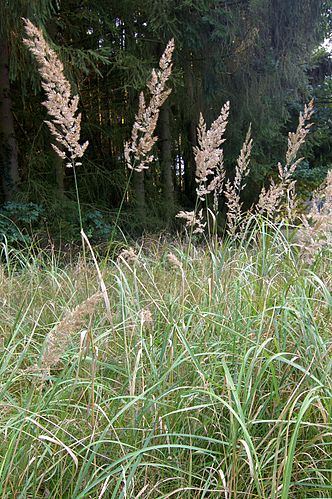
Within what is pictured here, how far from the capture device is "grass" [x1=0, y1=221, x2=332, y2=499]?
1043 millimetres

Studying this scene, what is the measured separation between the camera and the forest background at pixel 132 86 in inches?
226

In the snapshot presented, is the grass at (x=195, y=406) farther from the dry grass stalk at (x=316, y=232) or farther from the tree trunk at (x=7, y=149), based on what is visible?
the tree trunk at (x=7, y=149)

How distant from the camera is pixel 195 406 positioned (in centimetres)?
113

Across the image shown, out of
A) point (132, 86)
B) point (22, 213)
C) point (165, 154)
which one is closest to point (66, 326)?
point (22, 213)

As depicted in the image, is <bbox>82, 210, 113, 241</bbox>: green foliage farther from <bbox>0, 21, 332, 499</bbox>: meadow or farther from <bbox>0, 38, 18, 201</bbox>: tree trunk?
<bbox>0, 21, 332, 499</bbox>: meadow

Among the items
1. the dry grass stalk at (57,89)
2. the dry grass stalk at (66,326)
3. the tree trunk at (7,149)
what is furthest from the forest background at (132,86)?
the dry grass stalk at (66,326)

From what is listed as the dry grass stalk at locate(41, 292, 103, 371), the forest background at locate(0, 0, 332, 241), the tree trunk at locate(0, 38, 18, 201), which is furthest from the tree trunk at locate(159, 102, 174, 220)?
the dry grass stalk at locate(41, 292, 103, 371)

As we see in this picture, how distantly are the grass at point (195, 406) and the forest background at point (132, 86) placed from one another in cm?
380

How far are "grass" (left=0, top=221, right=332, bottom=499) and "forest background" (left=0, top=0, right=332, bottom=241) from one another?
3800mm

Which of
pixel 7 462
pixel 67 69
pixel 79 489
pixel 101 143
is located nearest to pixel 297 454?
pixel 79 489

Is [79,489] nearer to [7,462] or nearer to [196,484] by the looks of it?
[7,462]

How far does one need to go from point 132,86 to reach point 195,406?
5.38m

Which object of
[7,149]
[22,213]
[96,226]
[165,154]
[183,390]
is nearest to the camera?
[183,390]

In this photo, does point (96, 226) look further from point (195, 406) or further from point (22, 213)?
point (195, 406)
